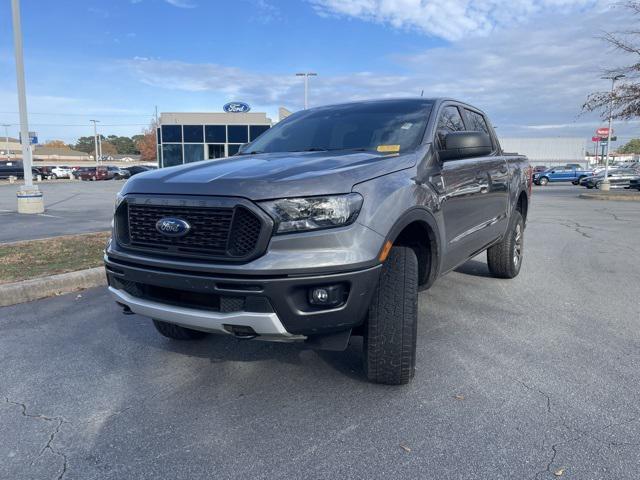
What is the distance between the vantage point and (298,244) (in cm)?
267

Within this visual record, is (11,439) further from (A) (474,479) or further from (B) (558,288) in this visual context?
(B) (558,288)

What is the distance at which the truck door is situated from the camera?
3830mm

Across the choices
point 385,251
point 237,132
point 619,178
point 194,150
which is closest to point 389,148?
point 385,251

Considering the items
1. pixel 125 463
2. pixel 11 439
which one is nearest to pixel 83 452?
pixel 125 463

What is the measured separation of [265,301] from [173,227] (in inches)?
28.2

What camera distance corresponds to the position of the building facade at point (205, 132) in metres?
37.8

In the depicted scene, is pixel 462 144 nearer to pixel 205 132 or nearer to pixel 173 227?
pixel 173 227

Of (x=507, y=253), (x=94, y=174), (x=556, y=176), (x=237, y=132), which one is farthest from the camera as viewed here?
(x=94, y=174)

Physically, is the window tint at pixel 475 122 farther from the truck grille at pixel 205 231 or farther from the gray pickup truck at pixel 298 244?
the truck grille at pixel 205 231

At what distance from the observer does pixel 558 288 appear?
575 cm

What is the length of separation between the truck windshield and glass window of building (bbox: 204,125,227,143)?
34.6m

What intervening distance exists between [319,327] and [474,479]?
104 centimetres

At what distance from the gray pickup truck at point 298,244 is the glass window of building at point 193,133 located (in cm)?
3614

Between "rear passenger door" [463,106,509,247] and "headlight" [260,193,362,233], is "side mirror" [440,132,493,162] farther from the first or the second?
"headlight" [260,193,362,233]
